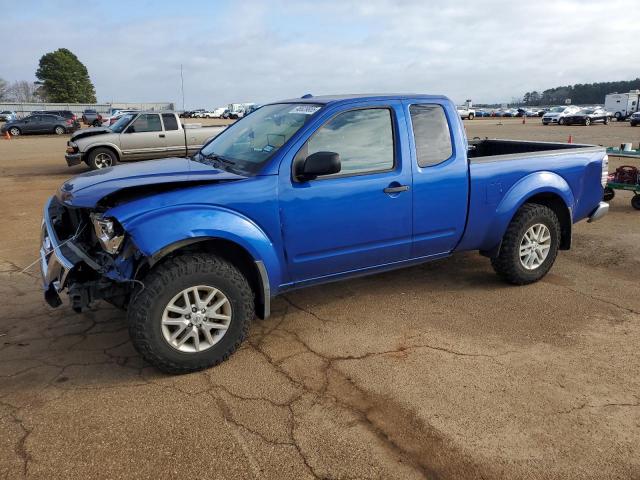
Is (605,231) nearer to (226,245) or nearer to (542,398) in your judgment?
(542,398)

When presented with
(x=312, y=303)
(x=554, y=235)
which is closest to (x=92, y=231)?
(x=312, y=303)

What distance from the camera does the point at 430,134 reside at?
170 inches

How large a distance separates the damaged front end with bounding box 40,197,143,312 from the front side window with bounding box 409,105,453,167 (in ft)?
7.90

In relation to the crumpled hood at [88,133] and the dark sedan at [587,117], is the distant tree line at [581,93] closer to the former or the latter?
the dark sedan at [587,117]

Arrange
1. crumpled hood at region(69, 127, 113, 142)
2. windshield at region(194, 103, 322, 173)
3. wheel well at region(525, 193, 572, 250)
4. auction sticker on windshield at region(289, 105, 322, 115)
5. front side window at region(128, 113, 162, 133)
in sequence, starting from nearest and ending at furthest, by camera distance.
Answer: windshield at region(194, 103, 322, 173) → auction sticker on windshield at region(289, 105, 322, 115) → wheel well at region(525, 193, 572, 250) → crumpled hood at region(69, 127, 113, 142) → front side window at region(128, 113, 162, 133)

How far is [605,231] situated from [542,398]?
4897mm

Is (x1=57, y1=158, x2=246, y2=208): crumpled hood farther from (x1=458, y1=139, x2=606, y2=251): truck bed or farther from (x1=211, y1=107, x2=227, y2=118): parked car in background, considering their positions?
(x1=211, y1=107, x2=227, y2=118): parked car in background

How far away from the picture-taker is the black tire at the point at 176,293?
10.6 feet

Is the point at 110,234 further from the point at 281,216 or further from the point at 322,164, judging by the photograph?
the point at 322,164

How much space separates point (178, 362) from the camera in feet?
11.0

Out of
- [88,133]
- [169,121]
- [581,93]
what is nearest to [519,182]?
[169,121]

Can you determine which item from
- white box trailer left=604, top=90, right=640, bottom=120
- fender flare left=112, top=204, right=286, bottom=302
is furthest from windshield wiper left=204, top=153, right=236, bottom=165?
white box trailer left=604, top=90, right=640, bottom=120

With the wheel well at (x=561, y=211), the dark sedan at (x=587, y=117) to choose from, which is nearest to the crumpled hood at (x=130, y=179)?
the wheel well at (x=561, y=211)

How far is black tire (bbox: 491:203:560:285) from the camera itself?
4.79 meters
